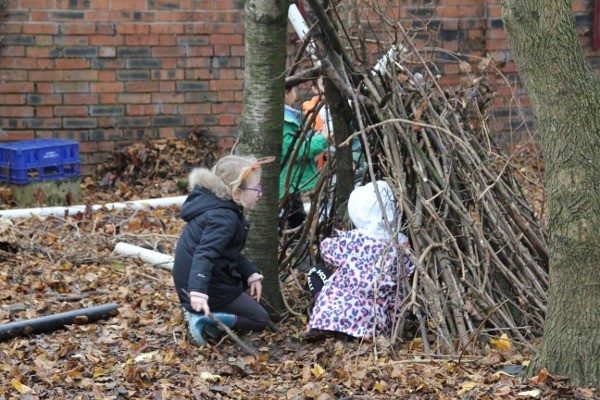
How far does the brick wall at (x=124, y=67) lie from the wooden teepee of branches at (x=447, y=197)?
3.60m

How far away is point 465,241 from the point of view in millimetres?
5359

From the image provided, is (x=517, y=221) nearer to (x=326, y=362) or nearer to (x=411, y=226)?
(x=411, y=226)

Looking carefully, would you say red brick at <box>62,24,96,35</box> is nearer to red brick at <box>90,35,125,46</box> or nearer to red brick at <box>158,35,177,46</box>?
red brick at <box>90,35,125,46</box>

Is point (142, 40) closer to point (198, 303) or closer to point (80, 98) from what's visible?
Answer: point (80, 98)

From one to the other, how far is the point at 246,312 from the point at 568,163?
2134mm

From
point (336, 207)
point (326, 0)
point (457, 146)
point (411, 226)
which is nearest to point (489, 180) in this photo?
point (457, 146)

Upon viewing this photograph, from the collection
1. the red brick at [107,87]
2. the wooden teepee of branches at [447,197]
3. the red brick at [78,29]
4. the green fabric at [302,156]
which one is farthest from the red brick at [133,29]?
the wooden teepee of branches at [447,197]

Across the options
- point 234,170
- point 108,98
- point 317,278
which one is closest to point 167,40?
point 108,98

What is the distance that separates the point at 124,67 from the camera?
31.6ft

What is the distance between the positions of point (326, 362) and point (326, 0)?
2279 millimetres

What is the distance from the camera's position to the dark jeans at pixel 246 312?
17.4ft

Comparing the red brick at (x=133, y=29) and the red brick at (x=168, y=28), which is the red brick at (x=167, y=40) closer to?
the red brick at (x=168, y=28)

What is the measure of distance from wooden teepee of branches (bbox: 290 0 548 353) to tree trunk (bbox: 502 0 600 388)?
0.91 meters

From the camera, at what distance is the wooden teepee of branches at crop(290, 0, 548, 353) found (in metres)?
5.07
